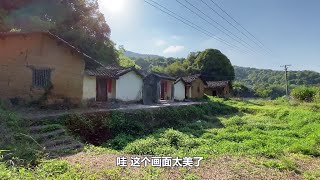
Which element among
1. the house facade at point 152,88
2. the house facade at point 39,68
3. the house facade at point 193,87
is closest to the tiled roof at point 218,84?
the house facade at point 193,87

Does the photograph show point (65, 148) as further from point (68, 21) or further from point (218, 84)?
point (218, 84)

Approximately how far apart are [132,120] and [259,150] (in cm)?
703

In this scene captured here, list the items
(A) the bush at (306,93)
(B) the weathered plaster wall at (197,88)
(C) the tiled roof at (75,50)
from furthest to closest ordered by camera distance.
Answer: (B) the weathered plaster wall at (197,88)
(A) the bush at (306,93)
(C) the tiled roof at (75,50)

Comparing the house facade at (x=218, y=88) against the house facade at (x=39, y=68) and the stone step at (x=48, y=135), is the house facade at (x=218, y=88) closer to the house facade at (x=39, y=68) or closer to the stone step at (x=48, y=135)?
the house facade at (x=39, y=68)

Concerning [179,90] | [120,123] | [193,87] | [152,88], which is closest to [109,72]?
[152,88]

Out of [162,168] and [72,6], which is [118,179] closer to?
[162,168]

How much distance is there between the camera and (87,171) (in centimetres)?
695

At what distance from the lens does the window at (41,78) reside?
15.4m

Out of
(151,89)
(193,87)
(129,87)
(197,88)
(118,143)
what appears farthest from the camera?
(197,88)

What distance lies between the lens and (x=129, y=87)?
77.2 feet

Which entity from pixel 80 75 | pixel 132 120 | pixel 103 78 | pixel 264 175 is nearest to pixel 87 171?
pixel 264 175

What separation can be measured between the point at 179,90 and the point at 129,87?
1198 cm

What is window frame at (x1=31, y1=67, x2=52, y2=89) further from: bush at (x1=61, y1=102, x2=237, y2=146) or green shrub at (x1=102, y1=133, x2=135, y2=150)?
green shrub at (x1=102, y1=133, x2=135, y2=150)

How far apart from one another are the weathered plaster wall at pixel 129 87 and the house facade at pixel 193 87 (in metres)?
13.1
